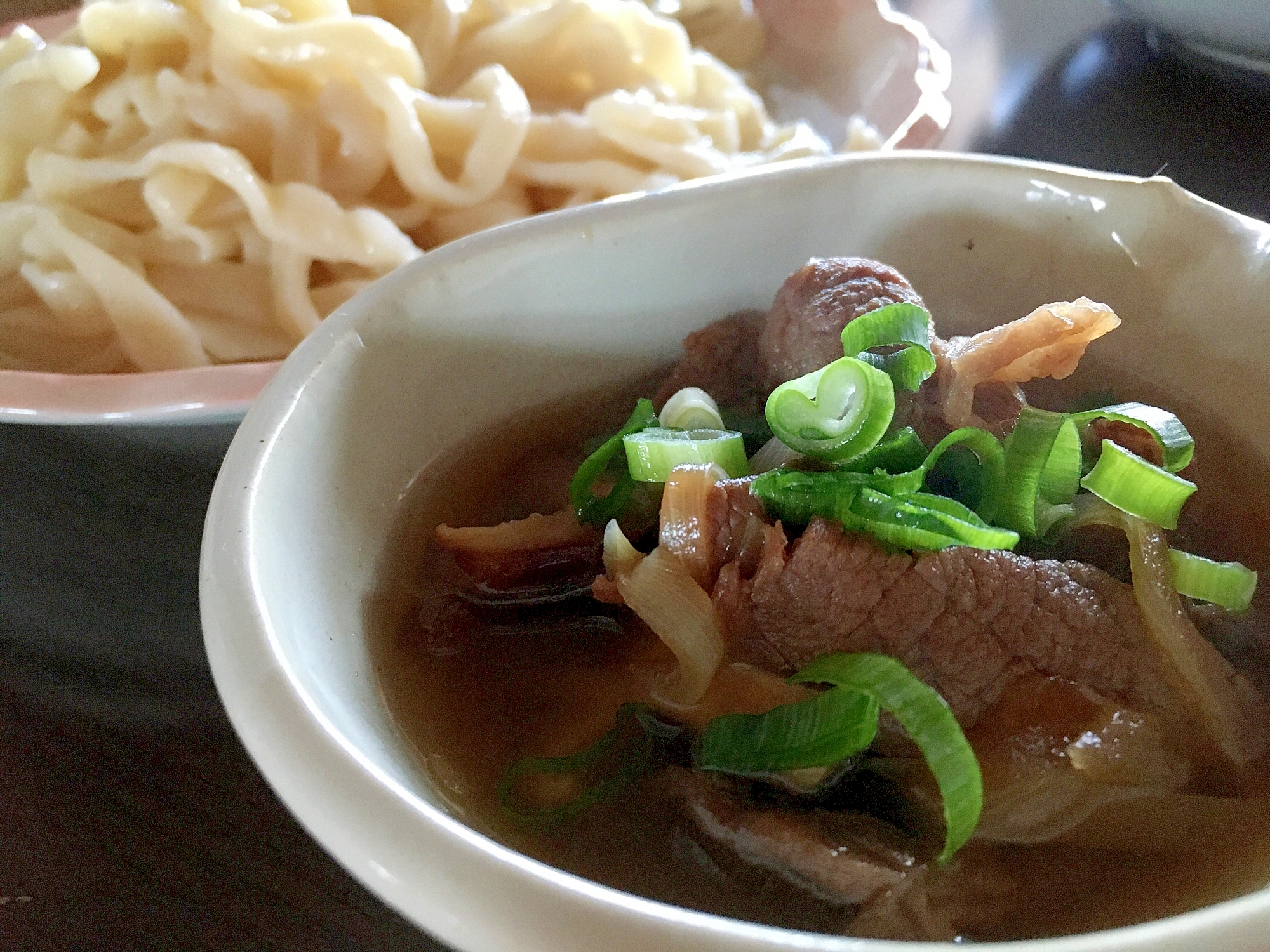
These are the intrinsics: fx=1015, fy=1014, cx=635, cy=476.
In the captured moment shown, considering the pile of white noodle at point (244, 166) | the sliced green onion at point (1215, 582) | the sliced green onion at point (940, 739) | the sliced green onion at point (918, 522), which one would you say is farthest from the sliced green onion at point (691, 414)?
the pile of white noodle at point (244, 166)

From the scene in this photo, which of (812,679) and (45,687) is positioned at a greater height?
(812,679)

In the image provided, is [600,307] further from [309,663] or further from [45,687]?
[45,687]

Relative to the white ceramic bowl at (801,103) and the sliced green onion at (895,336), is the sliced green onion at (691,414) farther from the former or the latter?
the white ceramic bowl at (801,103)

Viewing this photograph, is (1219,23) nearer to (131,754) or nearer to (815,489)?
(815,489)

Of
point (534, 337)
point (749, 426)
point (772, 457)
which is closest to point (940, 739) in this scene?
point (772, 457)

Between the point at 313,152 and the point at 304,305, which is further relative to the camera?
the point at 313,152

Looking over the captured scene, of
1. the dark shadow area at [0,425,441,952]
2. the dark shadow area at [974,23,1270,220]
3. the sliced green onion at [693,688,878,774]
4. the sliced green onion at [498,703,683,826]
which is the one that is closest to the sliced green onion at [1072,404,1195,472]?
the sliced green onion at [693,688,878,774]

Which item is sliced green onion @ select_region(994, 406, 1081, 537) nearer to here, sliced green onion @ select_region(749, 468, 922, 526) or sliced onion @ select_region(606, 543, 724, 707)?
sliced green onion @ select_region(749, 468, 922, 526)

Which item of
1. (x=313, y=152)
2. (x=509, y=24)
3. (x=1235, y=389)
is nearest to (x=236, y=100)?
(x=313, y=152)
